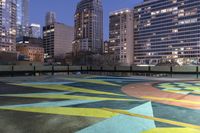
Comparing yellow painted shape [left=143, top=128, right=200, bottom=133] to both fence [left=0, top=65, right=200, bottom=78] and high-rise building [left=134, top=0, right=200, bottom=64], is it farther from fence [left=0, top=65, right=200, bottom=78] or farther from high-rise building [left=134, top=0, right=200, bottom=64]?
high-rise building [left=134, top=0, right=200, bottom=64]

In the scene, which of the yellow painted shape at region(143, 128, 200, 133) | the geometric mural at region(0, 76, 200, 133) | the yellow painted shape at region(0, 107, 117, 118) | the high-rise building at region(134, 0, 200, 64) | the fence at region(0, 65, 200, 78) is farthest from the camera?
the high-rise building at region(134, 0, 200, 64)

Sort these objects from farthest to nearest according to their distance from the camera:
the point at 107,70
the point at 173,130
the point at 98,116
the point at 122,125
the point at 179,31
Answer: the point at 179,31
the point at 107,70
the point at 98,116
the point at 122,125
the point at 173,130

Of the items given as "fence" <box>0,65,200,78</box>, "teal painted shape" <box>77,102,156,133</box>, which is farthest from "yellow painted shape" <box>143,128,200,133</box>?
"fence" <box>0,65,200,78</box>

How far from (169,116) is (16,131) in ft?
13.8

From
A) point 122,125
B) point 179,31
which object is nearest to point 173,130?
point 122,125

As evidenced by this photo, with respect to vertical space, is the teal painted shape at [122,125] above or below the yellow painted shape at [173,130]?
above

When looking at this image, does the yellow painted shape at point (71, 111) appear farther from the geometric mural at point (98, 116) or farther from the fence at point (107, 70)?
the fence at point (107, 70)

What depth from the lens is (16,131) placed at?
5484mm

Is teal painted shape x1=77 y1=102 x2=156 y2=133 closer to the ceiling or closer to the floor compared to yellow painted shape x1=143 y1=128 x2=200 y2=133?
closer to the ceiling

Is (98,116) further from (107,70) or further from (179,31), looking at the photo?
(179,31)

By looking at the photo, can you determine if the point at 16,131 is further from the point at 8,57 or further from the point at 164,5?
the point at 164,5

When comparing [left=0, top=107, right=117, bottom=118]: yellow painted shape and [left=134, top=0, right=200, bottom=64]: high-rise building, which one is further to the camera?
[left=134, top=0, right=200, bottom=64]: high-rise building

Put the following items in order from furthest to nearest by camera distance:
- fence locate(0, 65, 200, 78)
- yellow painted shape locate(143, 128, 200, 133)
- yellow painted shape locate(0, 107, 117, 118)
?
fence locate(0, 65, 200, 78) → yellow painted shape locate(0, 107, 117, 118) → yellow painted shape locate(143, 128, 200, 133)

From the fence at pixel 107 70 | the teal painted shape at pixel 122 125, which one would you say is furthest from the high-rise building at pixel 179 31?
the teal painted shape at pixel 122 125
